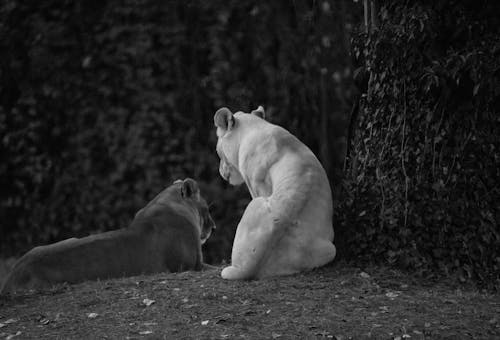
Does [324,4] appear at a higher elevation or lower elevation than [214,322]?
higher

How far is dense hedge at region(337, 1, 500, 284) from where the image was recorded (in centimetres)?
661

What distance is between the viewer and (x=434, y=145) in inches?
268

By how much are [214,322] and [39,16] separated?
880 centimetres

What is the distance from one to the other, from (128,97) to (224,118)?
5.26 metres

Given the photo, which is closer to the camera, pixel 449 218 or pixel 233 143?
pixel 449 218

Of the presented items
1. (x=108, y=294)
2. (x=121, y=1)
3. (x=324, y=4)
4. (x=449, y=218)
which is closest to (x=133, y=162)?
(x=121, y=1)

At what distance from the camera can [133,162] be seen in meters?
12.6

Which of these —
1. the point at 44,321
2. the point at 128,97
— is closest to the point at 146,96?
the point at 128,97

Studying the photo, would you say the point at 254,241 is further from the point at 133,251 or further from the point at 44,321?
the point at 133,251

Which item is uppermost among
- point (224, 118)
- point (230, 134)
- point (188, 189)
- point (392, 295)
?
point (224, 118)

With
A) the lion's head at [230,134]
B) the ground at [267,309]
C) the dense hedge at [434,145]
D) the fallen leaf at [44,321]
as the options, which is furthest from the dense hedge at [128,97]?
the fallen leaf at [44,321]

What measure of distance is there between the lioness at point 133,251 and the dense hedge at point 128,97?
2652 mm

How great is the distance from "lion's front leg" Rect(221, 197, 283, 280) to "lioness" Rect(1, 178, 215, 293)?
5.66 ft

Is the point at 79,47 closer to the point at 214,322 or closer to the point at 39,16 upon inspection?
the point at 39,16
